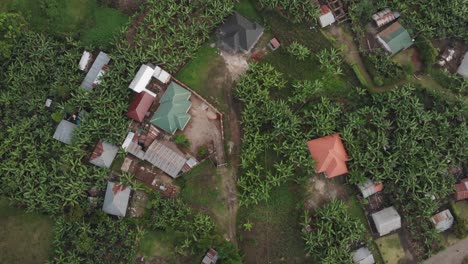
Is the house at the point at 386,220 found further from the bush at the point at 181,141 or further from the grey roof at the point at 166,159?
the bush at the point at 181,141

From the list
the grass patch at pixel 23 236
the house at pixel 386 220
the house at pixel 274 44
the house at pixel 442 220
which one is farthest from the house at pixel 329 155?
the grass patch at pixel 23 236

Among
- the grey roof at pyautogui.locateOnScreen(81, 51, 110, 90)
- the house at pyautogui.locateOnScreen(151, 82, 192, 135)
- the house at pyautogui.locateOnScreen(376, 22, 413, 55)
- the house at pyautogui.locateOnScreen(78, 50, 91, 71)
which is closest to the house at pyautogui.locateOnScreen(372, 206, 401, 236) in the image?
the house at pyautogui.locateOnScreen(376, 22, 413, 55)

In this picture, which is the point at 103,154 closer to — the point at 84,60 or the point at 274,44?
the point at 84,60

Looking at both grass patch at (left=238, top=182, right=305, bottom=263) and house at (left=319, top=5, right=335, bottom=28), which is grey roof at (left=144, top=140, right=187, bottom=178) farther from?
house at (left=319, top=5, right=335, bottom=28)

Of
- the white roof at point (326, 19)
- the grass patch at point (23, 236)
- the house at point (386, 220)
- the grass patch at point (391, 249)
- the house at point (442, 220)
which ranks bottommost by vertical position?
the grass patch at point (23, 236)

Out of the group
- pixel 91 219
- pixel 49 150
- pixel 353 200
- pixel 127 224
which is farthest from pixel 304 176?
pixel 49 150

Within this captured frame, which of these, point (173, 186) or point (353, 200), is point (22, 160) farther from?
point (353, 200)

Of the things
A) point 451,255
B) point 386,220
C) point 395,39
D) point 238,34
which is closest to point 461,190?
point 451,255
